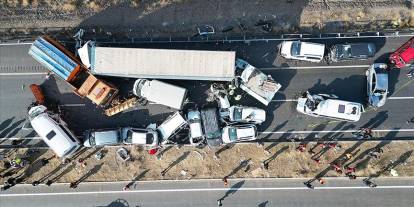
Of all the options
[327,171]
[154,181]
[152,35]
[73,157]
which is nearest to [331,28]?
[327,171]

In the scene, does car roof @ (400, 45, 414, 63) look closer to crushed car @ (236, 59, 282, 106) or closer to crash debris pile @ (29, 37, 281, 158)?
crushed car @ (236, 59, 282, 106)

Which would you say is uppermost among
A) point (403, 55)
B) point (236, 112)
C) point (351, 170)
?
point (403, 55)

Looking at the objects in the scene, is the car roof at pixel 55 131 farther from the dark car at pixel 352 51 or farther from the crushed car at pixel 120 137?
the dark car at pixel 352 51

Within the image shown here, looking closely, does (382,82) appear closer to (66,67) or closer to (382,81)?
(382,81)

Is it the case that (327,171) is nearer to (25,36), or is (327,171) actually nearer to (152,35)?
(152,35)

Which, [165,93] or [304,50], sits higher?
[304,50]

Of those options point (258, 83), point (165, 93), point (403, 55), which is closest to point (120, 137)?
point (165, 93)

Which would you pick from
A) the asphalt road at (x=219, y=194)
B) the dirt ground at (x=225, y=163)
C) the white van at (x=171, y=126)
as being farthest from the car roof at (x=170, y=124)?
the asphalt road at (x=219, y=194)
